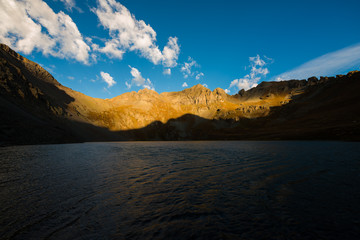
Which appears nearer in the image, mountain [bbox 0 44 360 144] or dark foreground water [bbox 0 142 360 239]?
dark foreground water [bbox 0 142 360 239]

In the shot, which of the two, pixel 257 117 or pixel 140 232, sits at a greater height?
pixel 257 117

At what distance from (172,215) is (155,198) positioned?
2612 millimetres

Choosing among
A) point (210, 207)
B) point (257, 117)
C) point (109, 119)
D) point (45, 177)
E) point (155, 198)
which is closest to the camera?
point (210, 207)

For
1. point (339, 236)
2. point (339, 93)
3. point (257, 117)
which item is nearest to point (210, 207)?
point (339, 236)

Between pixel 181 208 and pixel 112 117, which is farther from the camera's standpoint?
pixel 112 117

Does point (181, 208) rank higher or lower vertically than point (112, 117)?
lower

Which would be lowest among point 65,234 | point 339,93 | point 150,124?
point 65,234

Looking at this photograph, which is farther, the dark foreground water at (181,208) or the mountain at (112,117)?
the mountain at (112,117)

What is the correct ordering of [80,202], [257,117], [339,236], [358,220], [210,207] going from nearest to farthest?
[339,236] → [358,220] → [210,207] → [80,202] → [257,117]

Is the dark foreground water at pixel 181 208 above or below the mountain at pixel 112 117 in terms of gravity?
below

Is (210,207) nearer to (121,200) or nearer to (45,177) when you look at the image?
(121,200)

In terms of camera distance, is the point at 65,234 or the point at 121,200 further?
the point at 121,200

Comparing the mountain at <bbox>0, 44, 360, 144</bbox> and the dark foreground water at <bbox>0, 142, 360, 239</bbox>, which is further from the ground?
the mountain at <bbox>0, 44, 360, 144</bbox>

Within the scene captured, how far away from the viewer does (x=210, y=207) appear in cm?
891
